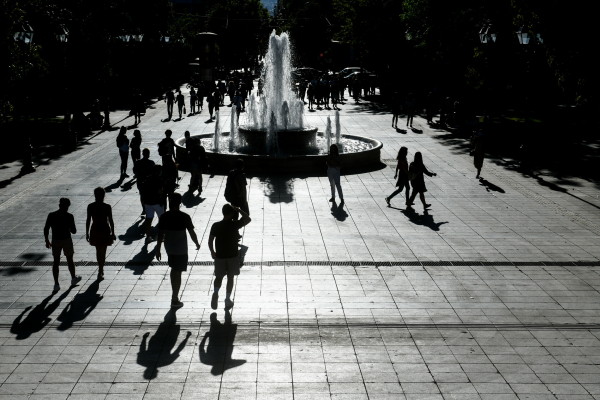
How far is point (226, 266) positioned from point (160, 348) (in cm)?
160

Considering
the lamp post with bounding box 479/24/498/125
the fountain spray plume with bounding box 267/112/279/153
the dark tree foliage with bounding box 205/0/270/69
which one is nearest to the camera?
the fountain spray plume with bounding box 267/112/279/153

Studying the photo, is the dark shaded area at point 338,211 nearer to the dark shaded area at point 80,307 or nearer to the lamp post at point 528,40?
→ the dark shaded area at point 80,307

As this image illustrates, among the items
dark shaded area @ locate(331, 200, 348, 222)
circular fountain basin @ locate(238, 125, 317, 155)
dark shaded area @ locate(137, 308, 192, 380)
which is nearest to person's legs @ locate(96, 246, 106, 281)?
dark shaded area @ locate(137, 308, 192, 380)

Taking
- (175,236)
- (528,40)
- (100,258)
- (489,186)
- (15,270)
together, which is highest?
(528,40)

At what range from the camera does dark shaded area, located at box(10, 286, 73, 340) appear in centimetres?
850

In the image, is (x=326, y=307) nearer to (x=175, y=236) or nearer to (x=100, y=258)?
(x=175, y=236)

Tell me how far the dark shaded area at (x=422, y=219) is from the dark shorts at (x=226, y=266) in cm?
597

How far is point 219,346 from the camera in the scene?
26.6 feet

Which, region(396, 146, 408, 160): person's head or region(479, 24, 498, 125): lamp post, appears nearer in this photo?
region(396, 146, 408, 160): person's head

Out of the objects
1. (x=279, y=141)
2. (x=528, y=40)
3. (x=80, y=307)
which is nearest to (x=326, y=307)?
(x=80, y=307)

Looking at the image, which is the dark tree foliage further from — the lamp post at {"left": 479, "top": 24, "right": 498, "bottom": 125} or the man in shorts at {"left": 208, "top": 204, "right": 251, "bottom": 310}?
the man in shorts at {"left": 208, "top": 204, "right": 251, "bottom": 310}

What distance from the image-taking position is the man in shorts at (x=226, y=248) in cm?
901

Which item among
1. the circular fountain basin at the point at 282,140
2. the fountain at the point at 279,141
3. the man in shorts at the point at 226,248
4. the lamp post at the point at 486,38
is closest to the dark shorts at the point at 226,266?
the man in shorts at the point at 226,248

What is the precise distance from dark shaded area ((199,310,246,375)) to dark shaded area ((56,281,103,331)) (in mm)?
1809
